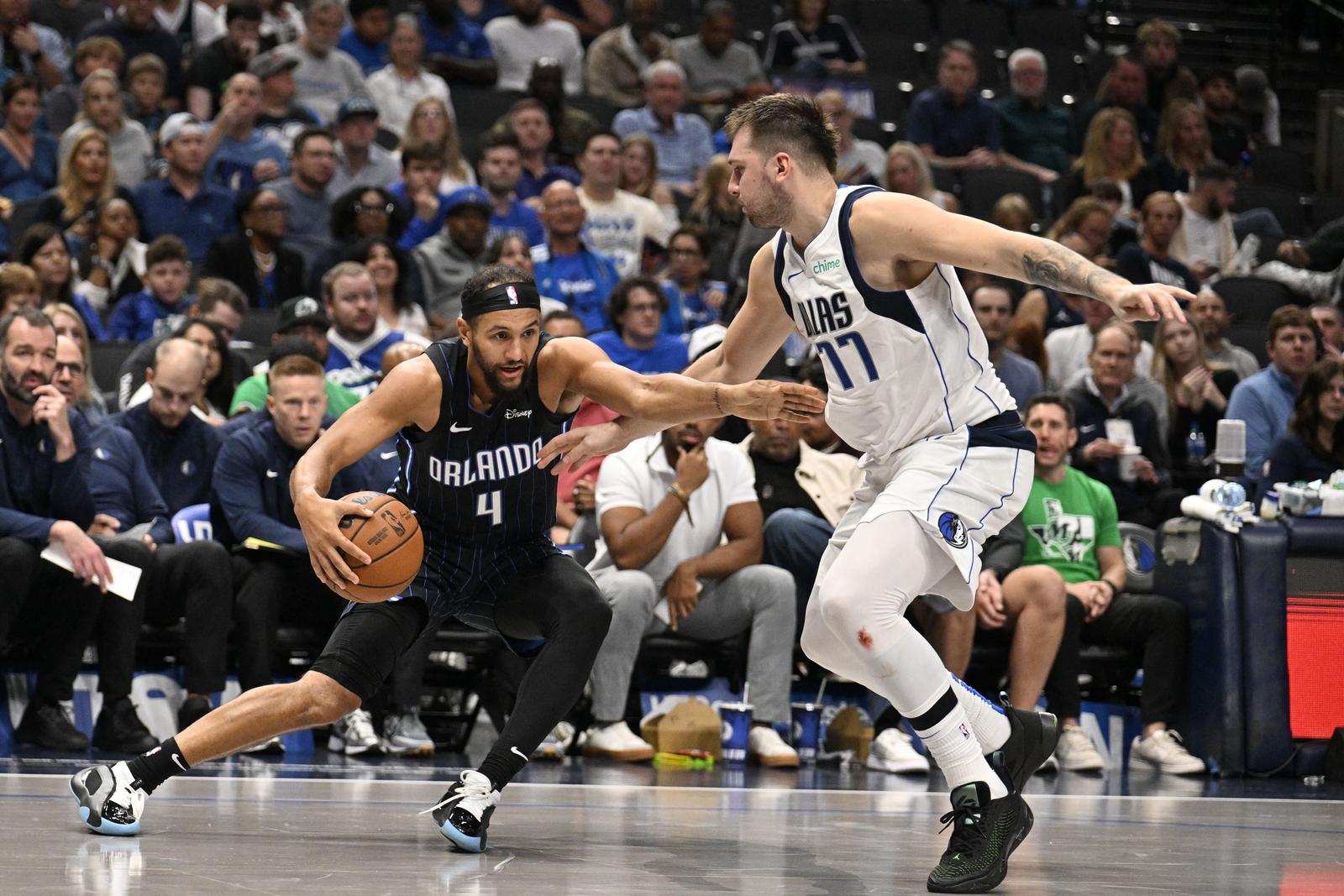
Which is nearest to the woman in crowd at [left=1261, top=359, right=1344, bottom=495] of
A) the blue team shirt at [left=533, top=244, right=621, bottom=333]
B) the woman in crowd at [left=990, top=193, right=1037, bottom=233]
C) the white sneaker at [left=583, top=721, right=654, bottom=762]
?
the woman in crowd at [left=990, top=193, right=1037, bottom=233]

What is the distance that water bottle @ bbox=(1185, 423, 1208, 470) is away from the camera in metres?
9.41

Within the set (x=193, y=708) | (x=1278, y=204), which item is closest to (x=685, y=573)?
(x=193, y=708)

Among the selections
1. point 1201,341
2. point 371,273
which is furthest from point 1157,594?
point 371,273

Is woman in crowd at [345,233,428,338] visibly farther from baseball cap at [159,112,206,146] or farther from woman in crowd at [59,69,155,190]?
woman in crowd at [59,69,155,190]

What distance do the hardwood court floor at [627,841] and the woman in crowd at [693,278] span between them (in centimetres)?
407

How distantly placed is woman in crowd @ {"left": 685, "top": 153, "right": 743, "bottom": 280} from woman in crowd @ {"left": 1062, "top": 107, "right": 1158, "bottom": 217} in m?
2.79

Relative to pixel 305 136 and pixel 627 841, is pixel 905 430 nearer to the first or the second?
pixel 627 841

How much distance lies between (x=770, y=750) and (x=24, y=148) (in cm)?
631

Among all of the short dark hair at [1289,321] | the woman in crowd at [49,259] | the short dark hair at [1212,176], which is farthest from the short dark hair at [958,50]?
the woman in crowd at [49,259]

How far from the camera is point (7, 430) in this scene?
6.95m

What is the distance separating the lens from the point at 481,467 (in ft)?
16.3

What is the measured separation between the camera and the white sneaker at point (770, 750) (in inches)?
280

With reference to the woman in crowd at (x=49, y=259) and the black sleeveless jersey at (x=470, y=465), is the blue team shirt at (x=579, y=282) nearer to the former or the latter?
the woman in crowd at (x=49, y=259)

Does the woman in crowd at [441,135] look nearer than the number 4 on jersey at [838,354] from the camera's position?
No
